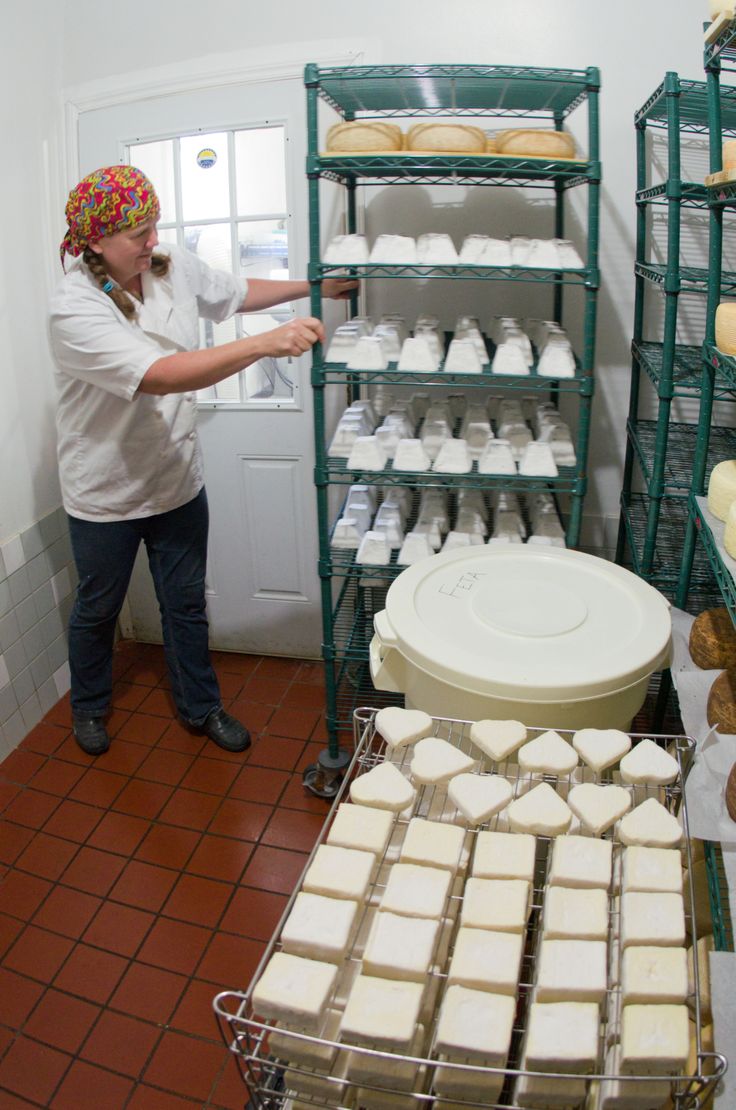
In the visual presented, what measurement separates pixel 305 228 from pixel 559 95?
90cm

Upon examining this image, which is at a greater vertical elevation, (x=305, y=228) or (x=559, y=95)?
(x=559, y=95)

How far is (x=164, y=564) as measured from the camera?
2.63 m

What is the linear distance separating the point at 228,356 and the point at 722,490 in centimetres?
121

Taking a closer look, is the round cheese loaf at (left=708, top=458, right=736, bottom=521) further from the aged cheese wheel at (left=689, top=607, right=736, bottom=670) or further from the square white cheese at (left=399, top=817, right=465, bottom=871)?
the square white cheese at (left=399, top=817, right=465, bottom=871)

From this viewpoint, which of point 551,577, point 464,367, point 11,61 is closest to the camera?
point 551,577

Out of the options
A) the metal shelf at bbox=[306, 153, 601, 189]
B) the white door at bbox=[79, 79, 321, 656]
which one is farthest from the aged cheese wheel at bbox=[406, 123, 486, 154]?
the white door at bbox=[79, 79, 321, 656]

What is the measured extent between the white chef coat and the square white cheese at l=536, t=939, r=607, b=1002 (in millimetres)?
1726

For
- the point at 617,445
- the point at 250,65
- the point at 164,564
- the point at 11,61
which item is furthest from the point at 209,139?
the point at 617,445

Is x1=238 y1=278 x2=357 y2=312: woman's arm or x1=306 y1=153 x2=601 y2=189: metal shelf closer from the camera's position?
x1=306 y1=153 x2=601 y2=189: metal shelf

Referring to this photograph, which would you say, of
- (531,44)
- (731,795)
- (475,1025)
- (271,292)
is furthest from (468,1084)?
(531,44)

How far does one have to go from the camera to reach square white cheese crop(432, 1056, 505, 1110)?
3.15ft

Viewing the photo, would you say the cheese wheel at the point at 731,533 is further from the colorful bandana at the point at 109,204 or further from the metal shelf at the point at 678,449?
the colorful bandana at the point at 109,204

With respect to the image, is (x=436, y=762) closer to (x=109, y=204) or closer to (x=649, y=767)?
(x=649, y=767)

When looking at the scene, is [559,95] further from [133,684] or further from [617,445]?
[133,684]
